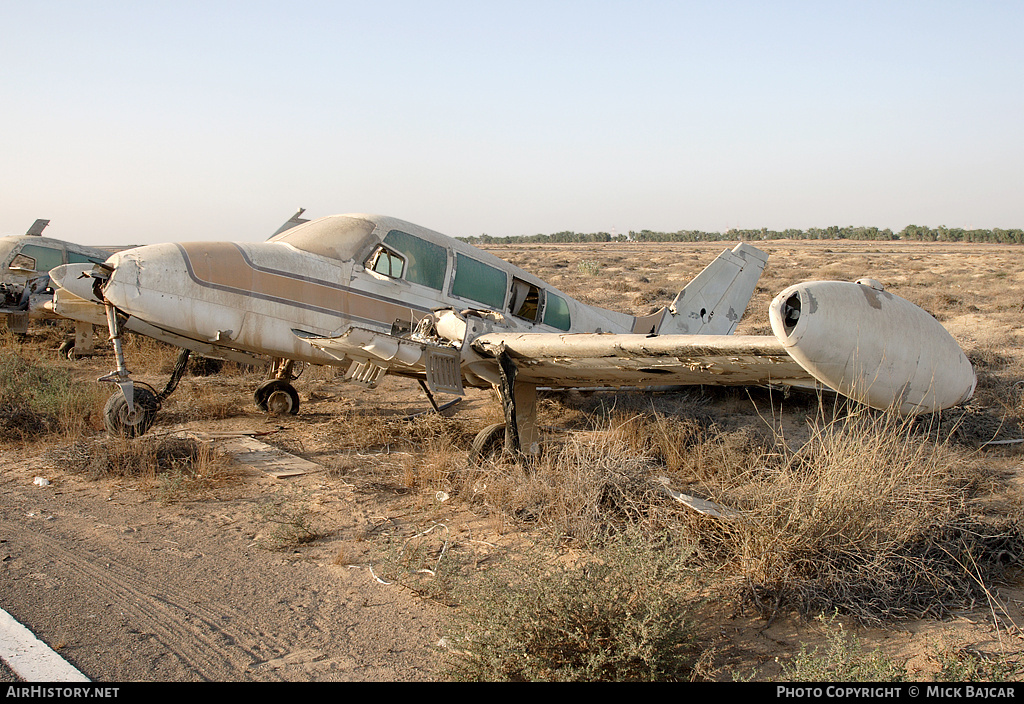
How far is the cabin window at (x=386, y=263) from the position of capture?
6.97m

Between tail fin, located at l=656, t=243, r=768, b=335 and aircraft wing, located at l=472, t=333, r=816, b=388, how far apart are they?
9.31 ft

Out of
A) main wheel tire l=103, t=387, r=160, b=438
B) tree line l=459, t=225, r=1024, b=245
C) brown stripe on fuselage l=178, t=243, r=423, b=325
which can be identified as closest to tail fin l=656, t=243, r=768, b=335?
brown stripe on fuselage l=178, t=243, r=423, b=325

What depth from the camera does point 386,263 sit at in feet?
23.0

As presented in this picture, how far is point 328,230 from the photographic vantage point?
279 inches

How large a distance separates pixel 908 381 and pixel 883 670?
68.8 inches

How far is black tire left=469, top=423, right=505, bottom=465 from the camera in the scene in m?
6.78

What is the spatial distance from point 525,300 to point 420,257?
1.58 m

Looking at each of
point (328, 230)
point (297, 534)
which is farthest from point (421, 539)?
point (328, 230)

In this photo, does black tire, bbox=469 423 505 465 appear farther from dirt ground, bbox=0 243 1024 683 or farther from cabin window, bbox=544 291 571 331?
cabin window, bbox=544 291 571 331

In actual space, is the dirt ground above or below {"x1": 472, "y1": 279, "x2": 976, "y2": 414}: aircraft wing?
below

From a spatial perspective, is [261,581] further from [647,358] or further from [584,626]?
[647,358]

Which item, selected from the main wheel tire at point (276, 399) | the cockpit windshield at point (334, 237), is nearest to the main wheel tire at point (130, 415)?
the main wheel tire at point (276, 399)

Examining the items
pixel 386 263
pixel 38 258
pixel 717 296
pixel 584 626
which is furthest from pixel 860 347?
pixel 38 258

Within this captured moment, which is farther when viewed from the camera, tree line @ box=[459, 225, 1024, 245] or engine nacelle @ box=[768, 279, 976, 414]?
A: tree line @ box=[459, 225, 1024, 245]
